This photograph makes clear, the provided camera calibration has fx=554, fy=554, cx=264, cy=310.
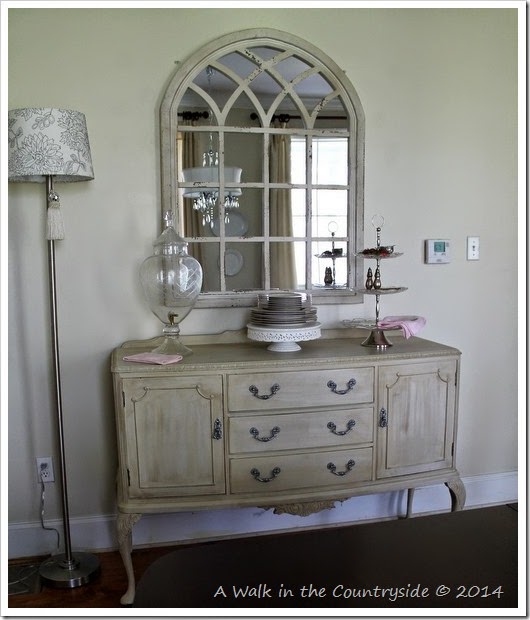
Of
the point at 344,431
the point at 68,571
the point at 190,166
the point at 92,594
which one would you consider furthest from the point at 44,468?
the point at 190,166

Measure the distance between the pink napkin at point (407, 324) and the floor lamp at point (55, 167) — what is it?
1.24 meters

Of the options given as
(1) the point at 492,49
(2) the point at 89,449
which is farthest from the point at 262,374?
(1) the point at 492,49

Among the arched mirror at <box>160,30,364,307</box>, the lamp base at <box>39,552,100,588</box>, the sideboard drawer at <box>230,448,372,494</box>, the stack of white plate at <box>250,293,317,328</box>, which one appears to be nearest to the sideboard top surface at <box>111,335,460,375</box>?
the stack of white plate at <box>250,293,317,328</box>

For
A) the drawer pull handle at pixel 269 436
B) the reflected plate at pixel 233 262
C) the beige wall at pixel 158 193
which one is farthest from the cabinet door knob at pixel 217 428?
the reflected plate at pixel 233 262

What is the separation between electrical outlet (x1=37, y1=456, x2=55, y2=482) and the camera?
7.10 feet

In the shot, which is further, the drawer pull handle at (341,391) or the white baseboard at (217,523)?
the white baseboard at (217,523)

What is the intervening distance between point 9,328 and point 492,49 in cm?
231

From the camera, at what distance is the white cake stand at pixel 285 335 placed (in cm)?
198

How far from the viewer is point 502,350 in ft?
8.43

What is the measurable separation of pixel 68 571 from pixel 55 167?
1426mm

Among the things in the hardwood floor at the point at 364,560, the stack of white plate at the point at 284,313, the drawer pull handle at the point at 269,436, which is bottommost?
the drawer pull handle at the point at 269,436

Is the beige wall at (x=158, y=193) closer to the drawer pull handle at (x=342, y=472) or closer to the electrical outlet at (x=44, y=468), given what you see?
the electrical outlet at (x=44, y=468)

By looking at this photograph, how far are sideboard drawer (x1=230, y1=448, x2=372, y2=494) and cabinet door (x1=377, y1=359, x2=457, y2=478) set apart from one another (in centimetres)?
9

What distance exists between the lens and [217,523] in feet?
7.49
